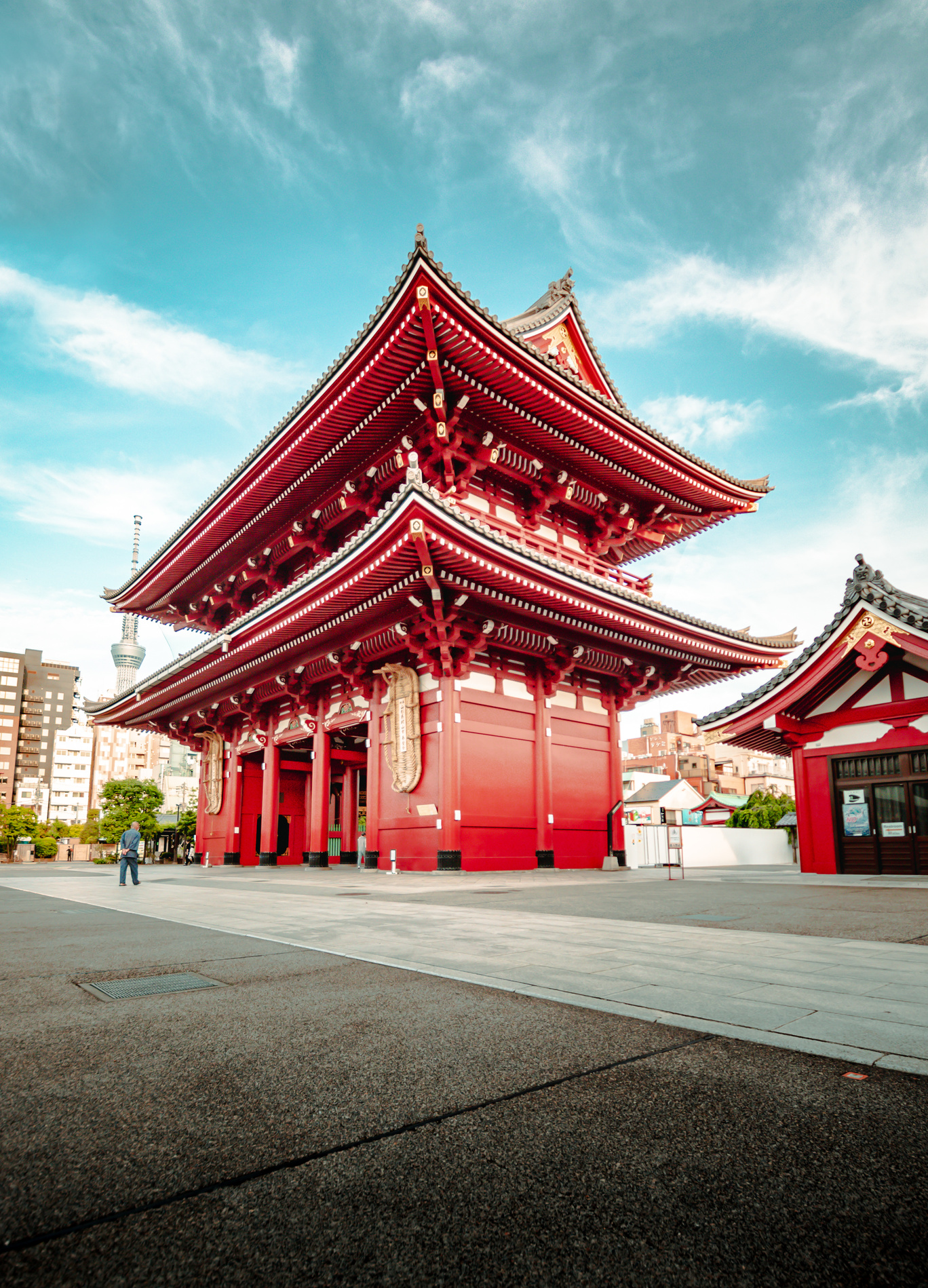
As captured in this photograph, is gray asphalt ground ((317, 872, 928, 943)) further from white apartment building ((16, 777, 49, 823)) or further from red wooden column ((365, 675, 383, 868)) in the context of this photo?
white apartment building ((16, 777, 49, 823))

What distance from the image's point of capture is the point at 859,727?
574 inches

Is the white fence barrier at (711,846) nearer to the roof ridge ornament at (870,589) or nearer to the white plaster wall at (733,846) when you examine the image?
the white plaster wall at (733,846)

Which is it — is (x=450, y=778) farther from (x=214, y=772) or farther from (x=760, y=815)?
(x=760, y=815)

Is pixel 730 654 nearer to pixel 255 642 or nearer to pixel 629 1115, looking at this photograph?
pixel 255 642

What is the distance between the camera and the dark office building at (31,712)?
102125 millimetres

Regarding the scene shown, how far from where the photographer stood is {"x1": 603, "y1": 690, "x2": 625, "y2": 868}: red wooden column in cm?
→ 2055

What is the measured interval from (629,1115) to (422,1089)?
778 millimetres

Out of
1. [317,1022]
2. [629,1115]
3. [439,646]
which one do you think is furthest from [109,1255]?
[439,646]

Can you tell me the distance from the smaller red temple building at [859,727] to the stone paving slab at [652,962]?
8.75 m


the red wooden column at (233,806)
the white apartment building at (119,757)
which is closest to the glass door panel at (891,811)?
the red wooden column at (233,806)

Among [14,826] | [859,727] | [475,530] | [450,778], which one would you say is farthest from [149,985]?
[14,826]

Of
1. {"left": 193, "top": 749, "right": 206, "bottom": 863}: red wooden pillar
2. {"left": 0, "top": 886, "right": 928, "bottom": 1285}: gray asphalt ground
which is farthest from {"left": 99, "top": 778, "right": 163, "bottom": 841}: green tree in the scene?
{"left": 0, "top": 886, "right": 928, "bottom": 1285}: gray asphalt ground

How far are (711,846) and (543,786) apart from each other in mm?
12008

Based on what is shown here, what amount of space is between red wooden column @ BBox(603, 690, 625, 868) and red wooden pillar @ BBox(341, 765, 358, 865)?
31.3ft
